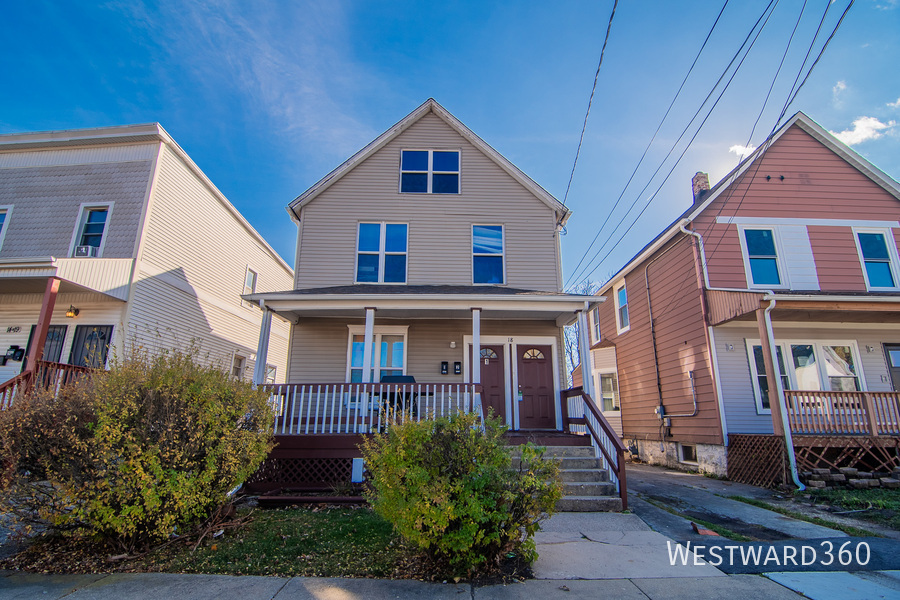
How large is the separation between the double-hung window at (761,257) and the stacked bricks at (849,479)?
4.44 m

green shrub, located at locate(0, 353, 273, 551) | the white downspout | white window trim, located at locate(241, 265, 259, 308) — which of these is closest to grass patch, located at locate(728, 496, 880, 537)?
the white downspout

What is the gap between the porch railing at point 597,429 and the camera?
21.7 feet

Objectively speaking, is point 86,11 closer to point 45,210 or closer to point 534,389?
point 45,210

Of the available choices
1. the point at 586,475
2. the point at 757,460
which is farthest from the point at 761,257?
the point at 586,475

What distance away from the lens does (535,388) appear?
10.4 metres

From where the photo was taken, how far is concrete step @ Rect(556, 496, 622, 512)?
643 cm

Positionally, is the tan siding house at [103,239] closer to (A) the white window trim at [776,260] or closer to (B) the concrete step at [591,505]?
(B) the concrete step at [591,505]

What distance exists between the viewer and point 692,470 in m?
10.9

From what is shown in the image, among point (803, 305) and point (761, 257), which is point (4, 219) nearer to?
point (803, 305)

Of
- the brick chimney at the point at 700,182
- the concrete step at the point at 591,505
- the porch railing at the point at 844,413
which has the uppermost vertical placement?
the brick chimney at the point at 700,182

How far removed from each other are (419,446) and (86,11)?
16.4m

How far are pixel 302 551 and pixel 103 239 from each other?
391 inches

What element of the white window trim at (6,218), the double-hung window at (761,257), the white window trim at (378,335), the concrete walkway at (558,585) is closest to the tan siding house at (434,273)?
the white window trim at (378,335)

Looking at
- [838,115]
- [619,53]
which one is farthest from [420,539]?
[838,115]
